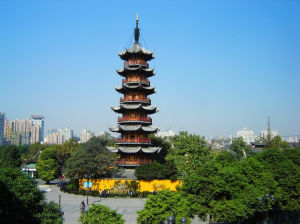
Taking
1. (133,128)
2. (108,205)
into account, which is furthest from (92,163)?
(108,205)

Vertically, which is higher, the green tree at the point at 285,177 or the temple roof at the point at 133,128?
A: the temple roof at the point at 133,128

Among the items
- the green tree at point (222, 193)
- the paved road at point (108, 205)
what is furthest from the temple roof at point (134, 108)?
the green tree at point (222, 193)

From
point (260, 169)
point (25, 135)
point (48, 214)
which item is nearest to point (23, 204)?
point (48, 214)

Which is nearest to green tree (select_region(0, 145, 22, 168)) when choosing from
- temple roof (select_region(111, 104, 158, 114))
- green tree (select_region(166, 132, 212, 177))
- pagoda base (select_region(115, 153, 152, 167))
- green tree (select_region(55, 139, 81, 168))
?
green tree (select_region(55, 139, 81, 168))

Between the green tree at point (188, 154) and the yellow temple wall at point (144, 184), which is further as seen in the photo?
the yellow temple wall at point (144, 184)

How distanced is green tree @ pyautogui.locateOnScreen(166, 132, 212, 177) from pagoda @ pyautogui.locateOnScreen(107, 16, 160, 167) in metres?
5.67

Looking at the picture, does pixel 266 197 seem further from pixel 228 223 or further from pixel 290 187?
pixel 290 187

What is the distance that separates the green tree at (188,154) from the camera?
111 feet

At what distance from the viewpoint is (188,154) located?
35.0m

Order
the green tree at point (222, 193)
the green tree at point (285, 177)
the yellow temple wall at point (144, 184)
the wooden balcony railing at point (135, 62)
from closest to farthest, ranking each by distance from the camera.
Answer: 1. the green tree at point (222, 193)
2. the green tree at point (285, 177)
3. the yellow temple wall at point (144, 184)
4. the wooden balcony railing at point (135, 62)

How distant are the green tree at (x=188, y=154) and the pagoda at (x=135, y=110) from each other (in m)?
5.67

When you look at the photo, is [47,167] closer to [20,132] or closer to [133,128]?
[133,128]

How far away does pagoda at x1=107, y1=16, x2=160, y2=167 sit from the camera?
39938 millimetres

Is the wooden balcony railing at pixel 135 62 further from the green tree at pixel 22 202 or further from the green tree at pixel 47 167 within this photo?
the green tree at pixel 22 202
